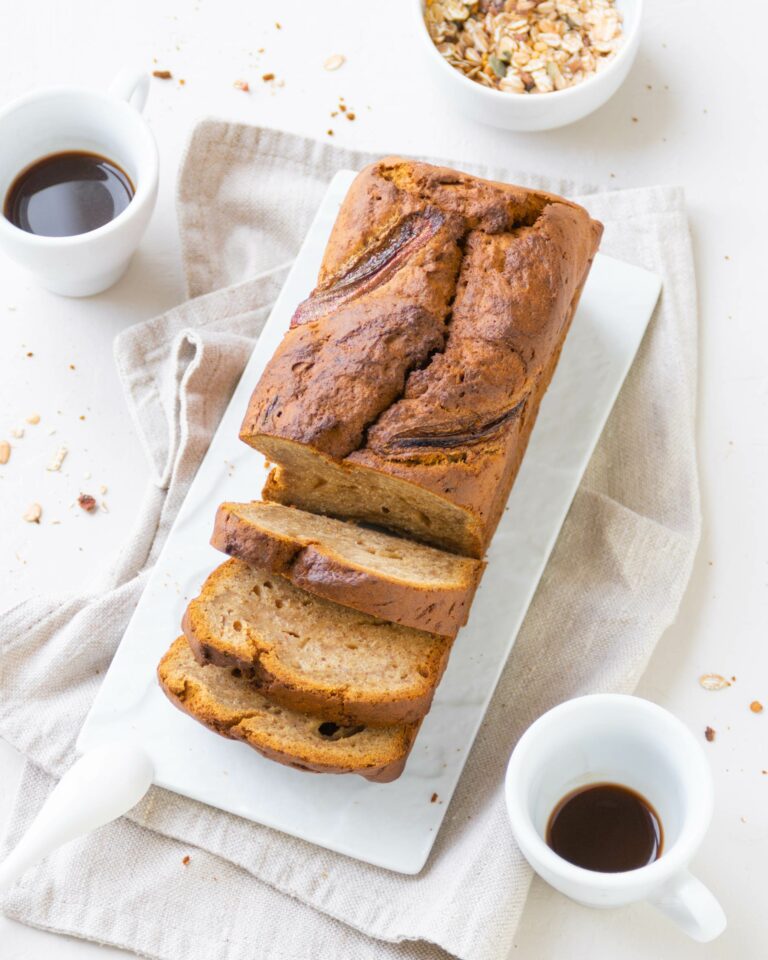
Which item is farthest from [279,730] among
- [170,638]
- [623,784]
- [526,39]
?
[526,39]

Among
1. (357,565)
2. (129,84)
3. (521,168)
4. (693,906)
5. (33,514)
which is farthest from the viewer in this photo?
(521,168)

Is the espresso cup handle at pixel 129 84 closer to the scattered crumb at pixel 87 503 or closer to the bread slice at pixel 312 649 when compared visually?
the scattered crumb at pixel 87 503

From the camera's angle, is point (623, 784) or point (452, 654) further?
point (452, 654)

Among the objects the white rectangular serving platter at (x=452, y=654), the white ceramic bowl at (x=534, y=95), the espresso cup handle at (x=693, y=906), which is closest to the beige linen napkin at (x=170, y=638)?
the white rectangular serving platter at (x=452, y=654)

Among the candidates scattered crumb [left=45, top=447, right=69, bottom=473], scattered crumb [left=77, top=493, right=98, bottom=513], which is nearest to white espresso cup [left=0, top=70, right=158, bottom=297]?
scattered crumb [left=45, top=447, right=69, bottom=473]

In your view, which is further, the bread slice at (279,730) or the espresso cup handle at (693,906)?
the bread slice at (279,730)

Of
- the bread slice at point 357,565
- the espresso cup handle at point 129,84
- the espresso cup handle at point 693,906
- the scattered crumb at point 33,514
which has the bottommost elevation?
the scattered crumb at point 33,514

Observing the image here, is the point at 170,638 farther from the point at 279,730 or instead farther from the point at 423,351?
the point at 423,351
